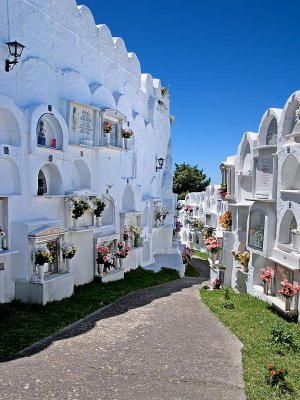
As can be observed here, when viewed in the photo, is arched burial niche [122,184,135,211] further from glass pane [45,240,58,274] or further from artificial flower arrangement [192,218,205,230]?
artificial flower arrangement [192,218,205,230]

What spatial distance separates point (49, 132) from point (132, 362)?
883 centimetres

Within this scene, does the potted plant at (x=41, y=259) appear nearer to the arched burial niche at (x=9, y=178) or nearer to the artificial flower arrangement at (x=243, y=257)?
the arched burial niche at (x=9, y=178)

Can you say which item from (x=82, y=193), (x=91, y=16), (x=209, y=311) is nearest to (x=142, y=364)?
(x=209, y=311)

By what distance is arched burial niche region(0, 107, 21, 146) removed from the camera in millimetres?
12633

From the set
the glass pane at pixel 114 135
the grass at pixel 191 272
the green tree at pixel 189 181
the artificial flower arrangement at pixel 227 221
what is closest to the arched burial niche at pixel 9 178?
the glass pane at pixel 114 135

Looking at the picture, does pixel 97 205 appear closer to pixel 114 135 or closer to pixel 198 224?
pixel 114 135

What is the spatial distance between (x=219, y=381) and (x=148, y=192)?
18.5m

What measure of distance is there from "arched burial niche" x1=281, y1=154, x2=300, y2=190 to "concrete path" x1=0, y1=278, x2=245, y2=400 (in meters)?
4.82

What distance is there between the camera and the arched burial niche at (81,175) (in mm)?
16991

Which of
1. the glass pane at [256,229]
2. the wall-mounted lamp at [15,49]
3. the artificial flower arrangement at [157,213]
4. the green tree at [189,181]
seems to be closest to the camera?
the wall-mounted lamp at [15,49]

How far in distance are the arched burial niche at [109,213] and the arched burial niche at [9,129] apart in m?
6.74

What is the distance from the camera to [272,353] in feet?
31.7

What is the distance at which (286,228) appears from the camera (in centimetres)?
1369

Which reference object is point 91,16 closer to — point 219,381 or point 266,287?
point 266,287
